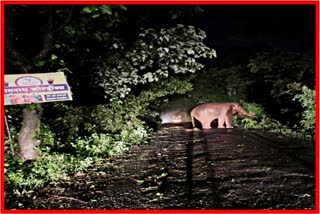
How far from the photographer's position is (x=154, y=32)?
22.1 feet

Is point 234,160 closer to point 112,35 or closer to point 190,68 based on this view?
point 190,68

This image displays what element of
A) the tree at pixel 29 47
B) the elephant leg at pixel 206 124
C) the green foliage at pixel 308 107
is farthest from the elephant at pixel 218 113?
the tree at pixel 29 47

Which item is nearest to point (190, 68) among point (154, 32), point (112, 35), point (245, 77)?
point (154, 32)

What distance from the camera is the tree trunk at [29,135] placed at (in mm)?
5609

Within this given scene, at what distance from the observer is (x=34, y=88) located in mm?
4637

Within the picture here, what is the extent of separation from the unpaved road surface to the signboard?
1.43 m

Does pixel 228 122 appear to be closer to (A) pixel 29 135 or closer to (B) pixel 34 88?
(A) pixel 29 135

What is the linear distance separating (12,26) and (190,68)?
3857 millimetres

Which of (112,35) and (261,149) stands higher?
(112,35)

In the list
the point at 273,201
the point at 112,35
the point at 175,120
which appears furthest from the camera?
the point at 175,120

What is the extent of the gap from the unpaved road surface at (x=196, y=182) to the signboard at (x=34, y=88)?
143 cm

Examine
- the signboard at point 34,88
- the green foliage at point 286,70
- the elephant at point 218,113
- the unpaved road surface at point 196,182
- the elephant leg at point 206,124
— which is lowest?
the unpaved road surface at point 196,182

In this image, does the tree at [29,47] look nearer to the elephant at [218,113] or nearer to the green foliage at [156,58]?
the green foliage at [156,58]

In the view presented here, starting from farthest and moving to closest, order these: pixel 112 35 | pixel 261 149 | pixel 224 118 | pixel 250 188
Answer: pixel 224 118 → pixel 112 35 → pixel 261 149 → pixel 250 188
